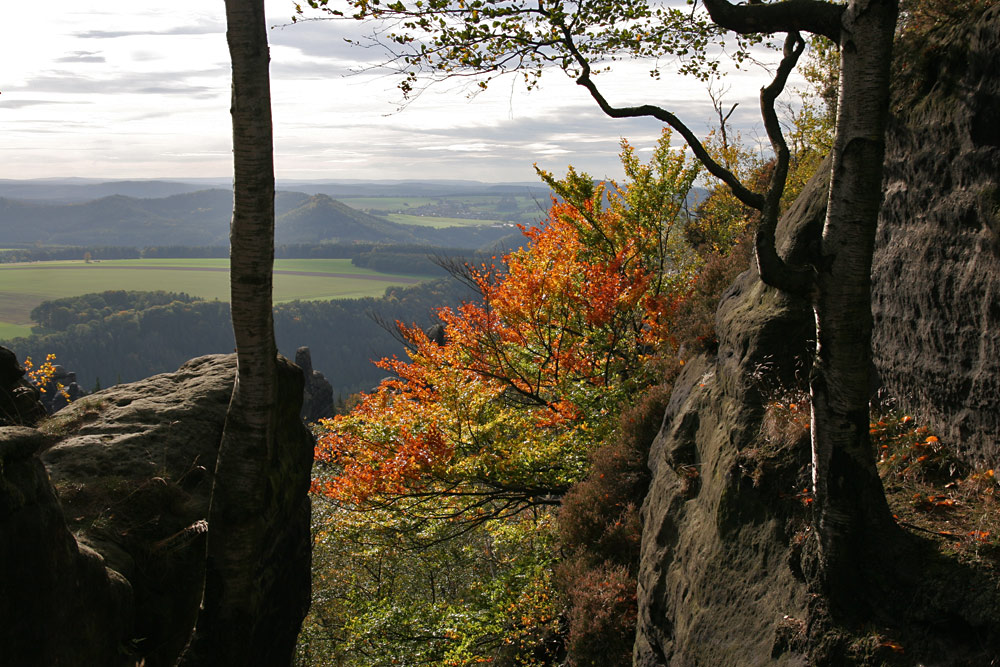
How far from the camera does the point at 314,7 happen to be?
18.9ft

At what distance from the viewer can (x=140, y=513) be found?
7938 mm

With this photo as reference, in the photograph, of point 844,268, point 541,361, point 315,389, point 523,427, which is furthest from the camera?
point 315,389

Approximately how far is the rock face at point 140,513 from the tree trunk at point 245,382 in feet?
2.38

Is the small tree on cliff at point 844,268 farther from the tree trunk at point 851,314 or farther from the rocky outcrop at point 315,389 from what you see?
the rocky outcrop at point 315,389

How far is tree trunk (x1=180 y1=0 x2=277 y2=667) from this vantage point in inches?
245

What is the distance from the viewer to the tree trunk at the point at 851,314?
447 centimetres

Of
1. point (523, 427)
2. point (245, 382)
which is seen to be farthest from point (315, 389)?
point (245, 382)

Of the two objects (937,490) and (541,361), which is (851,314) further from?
(541,361)

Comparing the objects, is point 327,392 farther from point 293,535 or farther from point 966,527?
point 966,527

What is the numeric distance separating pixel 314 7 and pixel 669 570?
7185 millimetres

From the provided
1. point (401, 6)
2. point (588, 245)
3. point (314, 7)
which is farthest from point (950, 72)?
point (588, 245)

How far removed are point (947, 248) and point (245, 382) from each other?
7.05 metres

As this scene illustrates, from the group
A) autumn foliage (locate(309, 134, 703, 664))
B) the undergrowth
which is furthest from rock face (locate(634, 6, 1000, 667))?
autumn foliage (locate(309, 134, 703, 664))

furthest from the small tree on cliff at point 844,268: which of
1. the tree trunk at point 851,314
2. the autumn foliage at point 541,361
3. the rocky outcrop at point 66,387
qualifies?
the rocky outcrop at point 66,387
